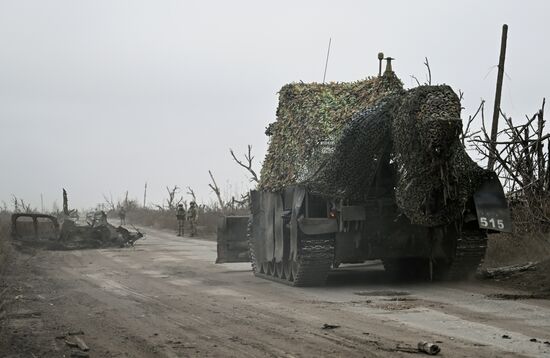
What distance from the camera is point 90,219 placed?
29.2 metres

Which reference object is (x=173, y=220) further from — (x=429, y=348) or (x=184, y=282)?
(x=429, y=348)

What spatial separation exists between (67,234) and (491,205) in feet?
58.3

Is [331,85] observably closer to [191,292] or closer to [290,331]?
[191,292]

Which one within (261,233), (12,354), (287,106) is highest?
(287,106)

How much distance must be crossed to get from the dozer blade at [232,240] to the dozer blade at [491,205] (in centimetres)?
728

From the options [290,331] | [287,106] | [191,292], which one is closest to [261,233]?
[287,106]

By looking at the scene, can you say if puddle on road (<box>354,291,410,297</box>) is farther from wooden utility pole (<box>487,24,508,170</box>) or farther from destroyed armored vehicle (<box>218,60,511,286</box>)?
wooden utility pole (<box>487,24,508,170</box>)

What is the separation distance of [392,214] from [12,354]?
296 inches

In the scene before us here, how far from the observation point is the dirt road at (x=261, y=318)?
23.6ft

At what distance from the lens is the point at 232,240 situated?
709 inches

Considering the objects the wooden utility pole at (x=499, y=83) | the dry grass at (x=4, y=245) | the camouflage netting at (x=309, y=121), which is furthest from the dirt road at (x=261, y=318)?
the wooden utility pole at (x=499, y=83)

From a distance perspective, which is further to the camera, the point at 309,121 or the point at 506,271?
the point at 309,121

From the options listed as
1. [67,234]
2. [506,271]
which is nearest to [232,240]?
[506,271]

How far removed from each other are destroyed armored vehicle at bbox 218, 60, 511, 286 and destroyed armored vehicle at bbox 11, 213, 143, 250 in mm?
12381
